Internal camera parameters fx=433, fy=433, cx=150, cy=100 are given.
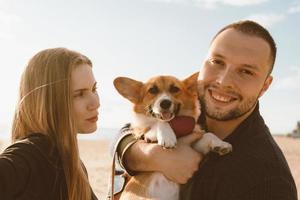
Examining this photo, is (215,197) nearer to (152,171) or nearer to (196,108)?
(152,171)

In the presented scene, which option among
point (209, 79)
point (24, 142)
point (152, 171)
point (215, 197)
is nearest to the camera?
point (24, 142)

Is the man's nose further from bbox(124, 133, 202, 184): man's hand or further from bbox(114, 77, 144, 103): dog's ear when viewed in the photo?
bbox(114, 77, 144, 103): dog's ear

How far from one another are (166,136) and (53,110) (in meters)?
0.93

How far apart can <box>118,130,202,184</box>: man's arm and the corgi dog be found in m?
0.06

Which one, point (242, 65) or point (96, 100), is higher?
point (242, 65)

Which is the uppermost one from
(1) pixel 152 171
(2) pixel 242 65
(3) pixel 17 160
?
(2) pixel 242 65

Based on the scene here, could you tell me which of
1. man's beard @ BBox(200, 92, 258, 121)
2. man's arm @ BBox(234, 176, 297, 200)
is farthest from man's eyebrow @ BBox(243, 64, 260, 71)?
man's arm @ BBox(234, 176, 297, 200)

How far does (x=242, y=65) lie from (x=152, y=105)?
88 cm

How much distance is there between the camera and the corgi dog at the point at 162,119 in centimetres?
330

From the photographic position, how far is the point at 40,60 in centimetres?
292

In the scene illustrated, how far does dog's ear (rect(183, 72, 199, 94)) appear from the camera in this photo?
3963mm

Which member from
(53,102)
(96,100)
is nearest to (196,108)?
(96,100)

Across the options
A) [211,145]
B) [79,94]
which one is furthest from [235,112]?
[79,94]

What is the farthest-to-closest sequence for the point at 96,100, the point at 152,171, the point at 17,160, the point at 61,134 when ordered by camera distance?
the point at 152,171, the point at 96,100, the point at 61,134, the point at 17,160
